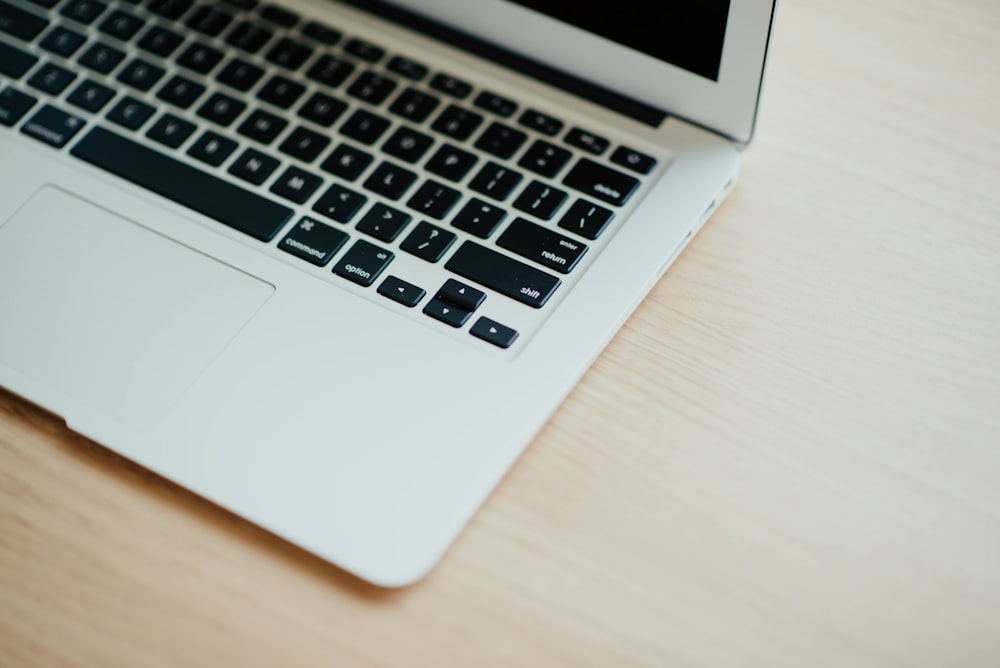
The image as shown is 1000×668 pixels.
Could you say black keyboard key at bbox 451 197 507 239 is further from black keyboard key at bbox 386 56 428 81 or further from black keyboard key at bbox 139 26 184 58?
black keyboard key at bbox 139 26 184 58

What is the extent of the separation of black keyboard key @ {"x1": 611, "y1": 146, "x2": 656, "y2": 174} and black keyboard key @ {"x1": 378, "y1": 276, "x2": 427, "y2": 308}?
142 mm

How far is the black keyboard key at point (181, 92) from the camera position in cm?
60

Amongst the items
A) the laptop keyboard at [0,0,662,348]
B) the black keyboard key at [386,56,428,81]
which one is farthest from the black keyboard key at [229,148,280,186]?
the black keyboard key at [386,56,428,81]

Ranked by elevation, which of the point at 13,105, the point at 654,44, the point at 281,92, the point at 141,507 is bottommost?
the point at 141,507

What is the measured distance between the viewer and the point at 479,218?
538 millimetres

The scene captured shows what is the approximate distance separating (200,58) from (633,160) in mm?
286

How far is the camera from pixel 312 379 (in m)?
0.49

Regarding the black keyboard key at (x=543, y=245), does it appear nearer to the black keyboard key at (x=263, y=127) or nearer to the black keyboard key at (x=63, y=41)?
the black keyboard key at (x=263, y=127)

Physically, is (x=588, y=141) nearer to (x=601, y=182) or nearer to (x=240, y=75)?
(x=601, y=182)

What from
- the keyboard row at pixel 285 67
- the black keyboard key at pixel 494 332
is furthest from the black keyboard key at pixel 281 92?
the black keyboard key at pixel 494 332

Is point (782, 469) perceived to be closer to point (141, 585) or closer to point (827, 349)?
point (827, 349)

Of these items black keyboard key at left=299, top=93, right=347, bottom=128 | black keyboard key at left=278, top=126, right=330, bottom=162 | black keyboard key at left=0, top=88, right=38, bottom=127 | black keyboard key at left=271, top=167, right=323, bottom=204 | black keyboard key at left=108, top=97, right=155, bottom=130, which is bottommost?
black keyboard key at left=0, top=88, right=38, bottom=127

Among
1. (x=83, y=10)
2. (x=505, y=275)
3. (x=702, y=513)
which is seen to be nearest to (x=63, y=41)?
(x=83, y=10)

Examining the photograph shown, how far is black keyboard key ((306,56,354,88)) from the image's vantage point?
0.61 m
